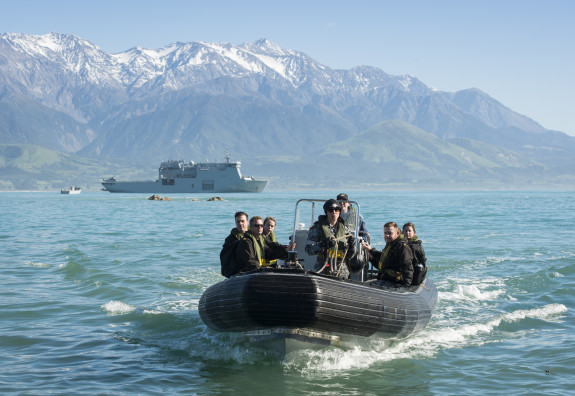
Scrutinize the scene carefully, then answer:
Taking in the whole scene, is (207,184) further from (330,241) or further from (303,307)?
(303,307)

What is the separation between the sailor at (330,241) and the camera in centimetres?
1010

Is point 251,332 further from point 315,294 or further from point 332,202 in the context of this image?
point 332,202

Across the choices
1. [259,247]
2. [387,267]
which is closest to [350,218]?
[387,267]

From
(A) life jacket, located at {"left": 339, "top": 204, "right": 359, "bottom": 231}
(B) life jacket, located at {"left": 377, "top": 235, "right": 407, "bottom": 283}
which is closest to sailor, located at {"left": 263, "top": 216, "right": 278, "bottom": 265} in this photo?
(A) life jacket, located at {"left": 339, "top": 204, "right": 359, "bottom": 231}

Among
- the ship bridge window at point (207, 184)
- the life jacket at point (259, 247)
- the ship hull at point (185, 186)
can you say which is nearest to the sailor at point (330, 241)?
the life jacket at point (259, 247)

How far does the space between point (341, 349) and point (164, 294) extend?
7.32m

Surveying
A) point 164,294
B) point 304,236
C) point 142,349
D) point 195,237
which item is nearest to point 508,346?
point 304,236

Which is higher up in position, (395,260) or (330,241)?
(330,241)

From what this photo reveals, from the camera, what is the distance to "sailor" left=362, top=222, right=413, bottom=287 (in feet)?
36.9

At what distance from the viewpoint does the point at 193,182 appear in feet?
548

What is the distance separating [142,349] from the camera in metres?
11.5

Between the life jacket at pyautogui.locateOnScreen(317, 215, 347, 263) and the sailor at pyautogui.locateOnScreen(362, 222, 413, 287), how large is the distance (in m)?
1.05

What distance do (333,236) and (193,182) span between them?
521 feet

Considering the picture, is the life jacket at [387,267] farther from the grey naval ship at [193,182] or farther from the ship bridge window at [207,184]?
the ship bridge window at [207,184]
